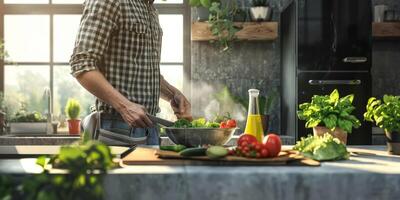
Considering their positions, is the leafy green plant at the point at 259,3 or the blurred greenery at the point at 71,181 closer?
the blurred greenery at the point at 71,181

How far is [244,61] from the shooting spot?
4871 mm

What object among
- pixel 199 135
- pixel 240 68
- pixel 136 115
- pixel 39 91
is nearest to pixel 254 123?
pixel 199 135

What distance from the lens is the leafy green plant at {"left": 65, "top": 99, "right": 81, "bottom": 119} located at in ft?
15.3

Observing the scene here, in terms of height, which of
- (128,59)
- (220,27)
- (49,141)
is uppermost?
(220,27)

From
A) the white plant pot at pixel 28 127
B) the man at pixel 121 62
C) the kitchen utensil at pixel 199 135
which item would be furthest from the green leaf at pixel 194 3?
the kitchen utensil at pixel 199 135

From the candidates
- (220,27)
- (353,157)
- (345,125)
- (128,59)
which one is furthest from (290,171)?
(220,27)

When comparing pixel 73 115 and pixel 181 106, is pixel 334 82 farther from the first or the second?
pixel 73 115

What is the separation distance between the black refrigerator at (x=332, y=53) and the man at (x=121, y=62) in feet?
5.74

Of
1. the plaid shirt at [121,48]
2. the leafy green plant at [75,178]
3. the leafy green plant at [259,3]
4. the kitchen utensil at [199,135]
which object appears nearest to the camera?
the leafy green plant at [75,178]

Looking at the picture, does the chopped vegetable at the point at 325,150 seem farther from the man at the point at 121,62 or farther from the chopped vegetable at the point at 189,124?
the man at the point at 121,62

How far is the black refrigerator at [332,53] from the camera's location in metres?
4.28

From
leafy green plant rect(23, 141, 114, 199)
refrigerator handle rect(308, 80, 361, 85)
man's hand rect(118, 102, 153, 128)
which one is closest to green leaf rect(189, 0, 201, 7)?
refrigerator handle rect(308, 80, 361, 85)

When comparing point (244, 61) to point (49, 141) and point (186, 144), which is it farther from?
point (186, 144)

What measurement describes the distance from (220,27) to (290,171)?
3.12m
